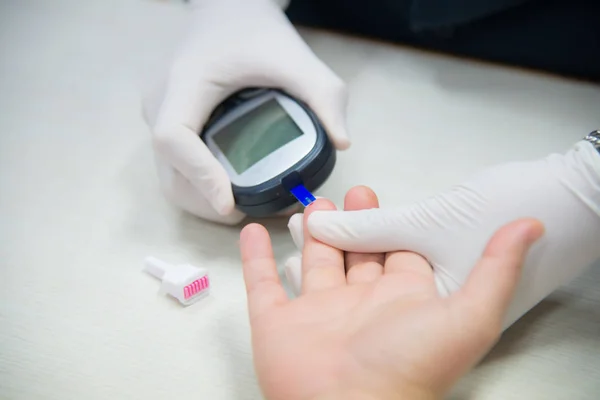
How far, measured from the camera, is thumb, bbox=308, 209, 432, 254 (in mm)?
494

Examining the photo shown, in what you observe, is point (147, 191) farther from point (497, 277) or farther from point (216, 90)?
point (497, 277)

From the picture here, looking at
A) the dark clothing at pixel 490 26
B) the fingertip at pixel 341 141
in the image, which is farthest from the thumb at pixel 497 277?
the dark clothing at pixel 490 26

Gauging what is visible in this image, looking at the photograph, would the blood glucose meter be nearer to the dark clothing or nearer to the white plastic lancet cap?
the white plastic lancet cap

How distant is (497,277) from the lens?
1.30 feet

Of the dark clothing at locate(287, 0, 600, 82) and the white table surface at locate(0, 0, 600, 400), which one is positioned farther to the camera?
the dark clothing at locate(287, 0, 600, 82)

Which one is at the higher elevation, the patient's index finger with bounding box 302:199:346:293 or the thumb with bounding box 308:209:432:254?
the thumb with bounding box 308:209:432:254

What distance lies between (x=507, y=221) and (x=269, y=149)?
0.24m

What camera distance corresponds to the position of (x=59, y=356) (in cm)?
53

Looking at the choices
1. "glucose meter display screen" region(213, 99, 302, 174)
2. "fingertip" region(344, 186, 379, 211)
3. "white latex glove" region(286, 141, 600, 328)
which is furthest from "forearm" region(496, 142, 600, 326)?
"glucose meter display screen" region(213, 99, 302, 174)

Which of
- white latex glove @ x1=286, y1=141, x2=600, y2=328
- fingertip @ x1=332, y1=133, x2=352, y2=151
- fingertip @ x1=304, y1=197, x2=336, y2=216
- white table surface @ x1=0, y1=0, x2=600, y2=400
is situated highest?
white latex glove @ x1=286, y1=141, x2=600, y2=328

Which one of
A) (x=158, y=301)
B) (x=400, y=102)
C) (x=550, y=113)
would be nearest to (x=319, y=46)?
(x=400, y=102)

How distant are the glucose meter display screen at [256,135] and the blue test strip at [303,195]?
49 mm

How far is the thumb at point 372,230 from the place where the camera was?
1.62ft

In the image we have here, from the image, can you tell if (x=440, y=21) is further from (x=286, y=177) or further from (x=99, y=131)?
(x=99, y=131)
